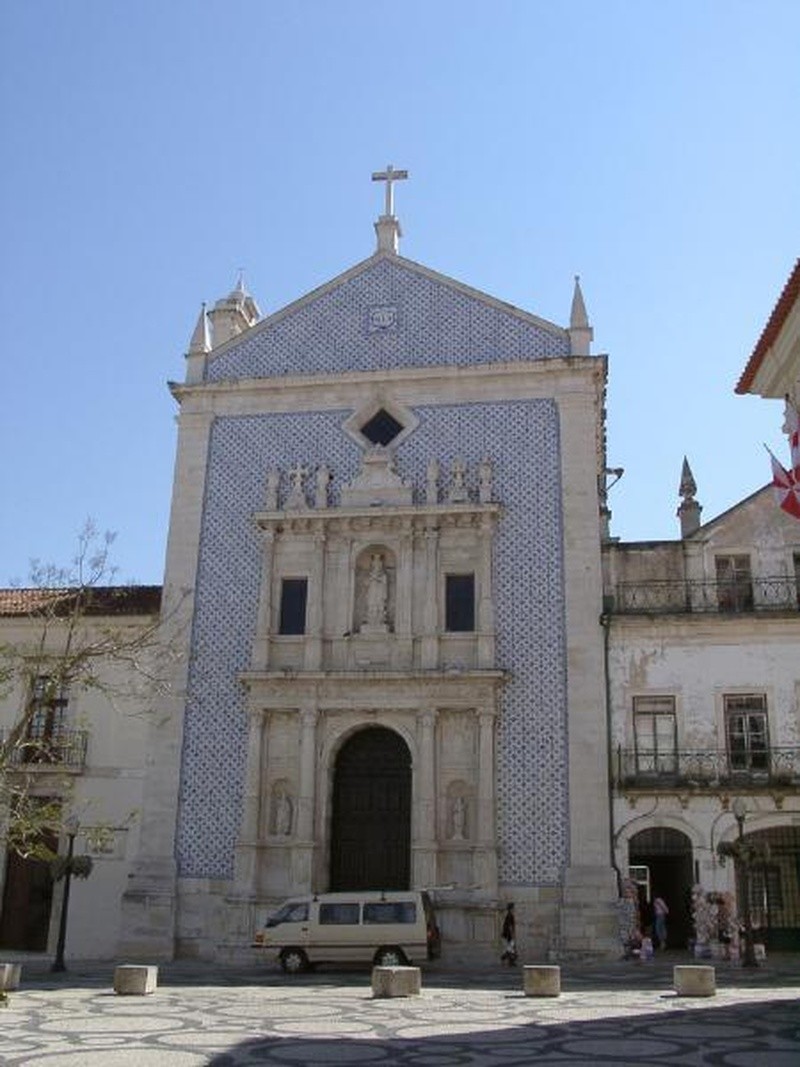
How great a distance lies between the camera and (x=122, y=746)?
26.6m

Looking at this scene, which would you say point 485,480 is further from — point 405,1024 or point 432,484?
point 405,1024

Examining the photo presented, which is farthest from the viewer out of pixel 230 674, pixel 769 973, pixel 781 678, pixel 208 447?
pixel 208 447

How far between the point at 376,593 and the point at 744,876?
991 centimetres

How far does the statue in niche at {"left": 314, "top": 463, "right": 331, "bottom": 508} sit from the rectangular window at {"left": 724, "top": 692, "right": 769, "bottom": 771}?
33.5 feet

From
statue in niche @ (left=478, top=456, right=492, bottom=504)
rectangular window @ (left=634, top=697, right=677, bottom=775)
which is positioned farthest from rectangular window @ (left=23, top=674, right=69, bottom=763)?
rectangular window @ (left=634, top=697, right=677, bottom=775)

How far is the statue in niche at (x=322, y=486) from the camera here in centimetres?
2717

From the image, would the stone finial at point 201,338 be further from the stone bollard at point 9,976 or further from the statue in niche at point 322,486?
the stone bollard at point 9,976

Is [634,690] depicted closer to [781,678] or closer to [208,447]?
[781,678]

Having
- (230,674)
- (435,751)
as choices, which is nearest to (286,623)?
(230,674)

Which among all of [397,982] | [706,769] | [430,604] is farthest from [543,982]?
[430,604]

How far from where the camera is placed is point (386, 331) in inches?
1139

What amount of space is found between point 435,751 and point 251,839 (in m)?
4.42

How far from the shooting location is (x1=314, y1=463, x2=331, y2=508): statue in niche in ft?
89.1

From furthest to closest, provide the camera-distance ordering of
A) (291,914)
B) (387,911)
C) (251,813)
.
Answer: (251,813), (291,914), (387,911)
